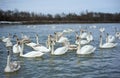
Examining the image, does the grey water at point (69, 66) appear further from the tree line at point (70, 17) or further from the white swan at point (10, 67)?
the tree line at point (70, 17)

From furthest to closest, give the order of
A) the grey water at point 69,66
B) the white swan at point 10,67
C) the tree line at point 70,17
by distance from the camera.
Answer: the tree line at point 70,17, the white swan at point 10,67, the grey water at point 69,66

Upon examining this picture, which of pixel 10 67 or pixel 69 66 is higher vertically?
pixel 10 67

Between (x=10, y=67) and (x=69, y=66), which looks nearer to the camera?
(x=10, y=67)

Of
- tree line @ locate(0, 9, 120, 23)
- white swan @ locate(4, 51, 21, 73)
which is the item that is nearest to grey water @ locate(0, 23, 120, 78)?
white swan @ locate(4, 51, 21, 73)

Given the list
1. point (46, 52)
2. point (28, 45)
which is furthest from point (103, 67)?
point (28, 45)

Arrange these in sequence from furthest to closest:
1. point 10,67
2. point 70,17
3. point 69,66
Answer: point 70,17 < point 69,66 < point 10,67

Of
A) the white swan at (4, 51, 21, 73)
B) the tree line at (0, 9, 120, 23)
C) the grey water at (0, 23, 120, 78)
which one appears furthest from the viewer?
the tree line at (0, 9, 120, 23)

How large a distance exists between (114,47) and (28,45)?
20.3 ft

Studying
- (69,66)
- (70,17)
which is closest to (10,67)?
(69,66)

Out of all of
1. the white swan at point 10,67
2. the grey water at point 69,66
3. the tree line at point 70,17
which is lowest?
the tree line at point 70,17

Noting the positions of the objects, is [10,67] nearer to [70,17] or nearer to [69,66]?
[69,66]

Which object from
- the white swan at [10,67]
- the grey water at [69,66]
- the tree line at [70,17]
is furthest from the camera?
the tree line at [70,17]

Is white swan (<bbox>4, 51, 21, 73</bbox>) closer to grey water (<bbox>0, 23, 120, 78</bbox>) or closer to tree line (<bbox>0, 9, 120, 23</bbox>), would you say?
grey water (<bbox>0, 23, 120, 78</bbox>)

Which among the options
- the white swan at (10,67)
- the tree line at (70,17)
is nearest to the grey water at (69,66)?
the white swan at (10,67)
